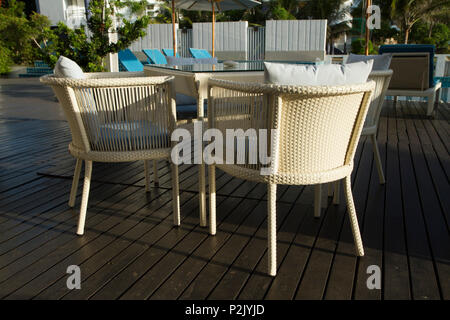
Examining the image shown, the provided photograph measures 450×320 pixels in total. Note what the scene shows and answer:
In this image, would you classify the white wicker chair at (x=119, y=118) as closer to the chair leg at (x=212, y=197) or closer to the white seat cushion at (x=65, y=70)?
the white seat cushion at (x=65, y=70)

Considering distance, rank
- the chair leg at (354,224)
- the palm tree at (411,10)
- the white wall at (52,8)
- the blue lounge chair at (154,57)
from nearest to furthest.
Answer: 1. the chair leg at (354,224)
2. the blue lounge chair at (154,57)
3. the white wall at (52,8)
4. the palm tree at (411,10)

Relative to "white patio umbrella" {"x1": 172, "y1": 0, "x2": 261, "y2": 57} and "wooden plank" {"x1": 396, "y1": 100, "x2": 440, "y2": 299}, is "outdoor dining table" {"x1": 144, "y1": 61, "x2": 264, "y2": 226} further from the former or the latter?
"white patio umbrella" {"x1": 172, "y1": 0, "x2": 261, "y2": 57}

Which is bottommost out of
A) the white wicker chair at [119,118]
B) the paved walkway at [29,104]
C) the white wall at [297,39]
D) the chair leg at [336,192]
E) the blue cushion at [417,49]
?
the chair leg at [336,192]

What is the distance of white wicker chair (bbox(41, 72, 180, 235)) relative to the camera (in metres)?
1.90

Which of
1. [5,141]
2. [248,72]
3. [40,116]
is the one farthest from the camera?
[40,116]

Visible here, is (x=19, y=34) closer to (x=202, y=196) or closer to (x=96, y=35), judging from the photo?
(x=96, y=35)

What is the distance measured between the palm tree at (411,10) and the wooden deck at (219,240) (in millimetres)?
24117

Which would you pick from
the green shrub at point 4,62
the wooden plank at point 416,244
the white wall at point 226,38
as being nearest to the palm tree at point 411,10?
the white wall at point 226,38

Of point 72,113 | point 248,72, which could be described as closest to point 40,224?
point 72,113

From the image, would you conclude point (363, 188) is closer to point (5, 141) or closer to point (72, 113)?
point (72, 113)

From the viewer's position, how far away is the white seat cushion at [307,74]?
1.55m

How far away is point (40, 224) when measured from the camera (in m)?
2.13
